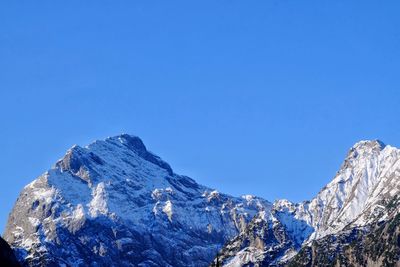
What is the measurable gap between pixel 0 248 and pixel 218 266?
5867cm

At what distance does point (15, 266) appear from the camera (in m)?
171

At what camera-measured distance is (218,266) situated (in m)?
123

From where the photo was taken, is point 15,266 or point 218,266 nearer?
point 218,266

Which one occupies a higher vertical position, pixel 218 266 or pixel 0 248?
pixel 0 248

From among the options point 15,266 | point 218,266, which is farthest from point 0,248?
point 218,266

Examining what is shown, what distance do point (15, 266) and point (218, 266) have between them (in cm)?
5806

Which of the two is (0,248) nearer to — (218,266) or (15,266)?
(15,266)

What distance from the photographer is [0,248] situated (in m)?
170

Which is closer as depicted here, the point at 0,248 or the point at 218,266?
the point at 218,266

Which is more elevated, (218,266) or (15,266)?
(15,266)

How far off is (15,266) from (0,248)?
3.88m
